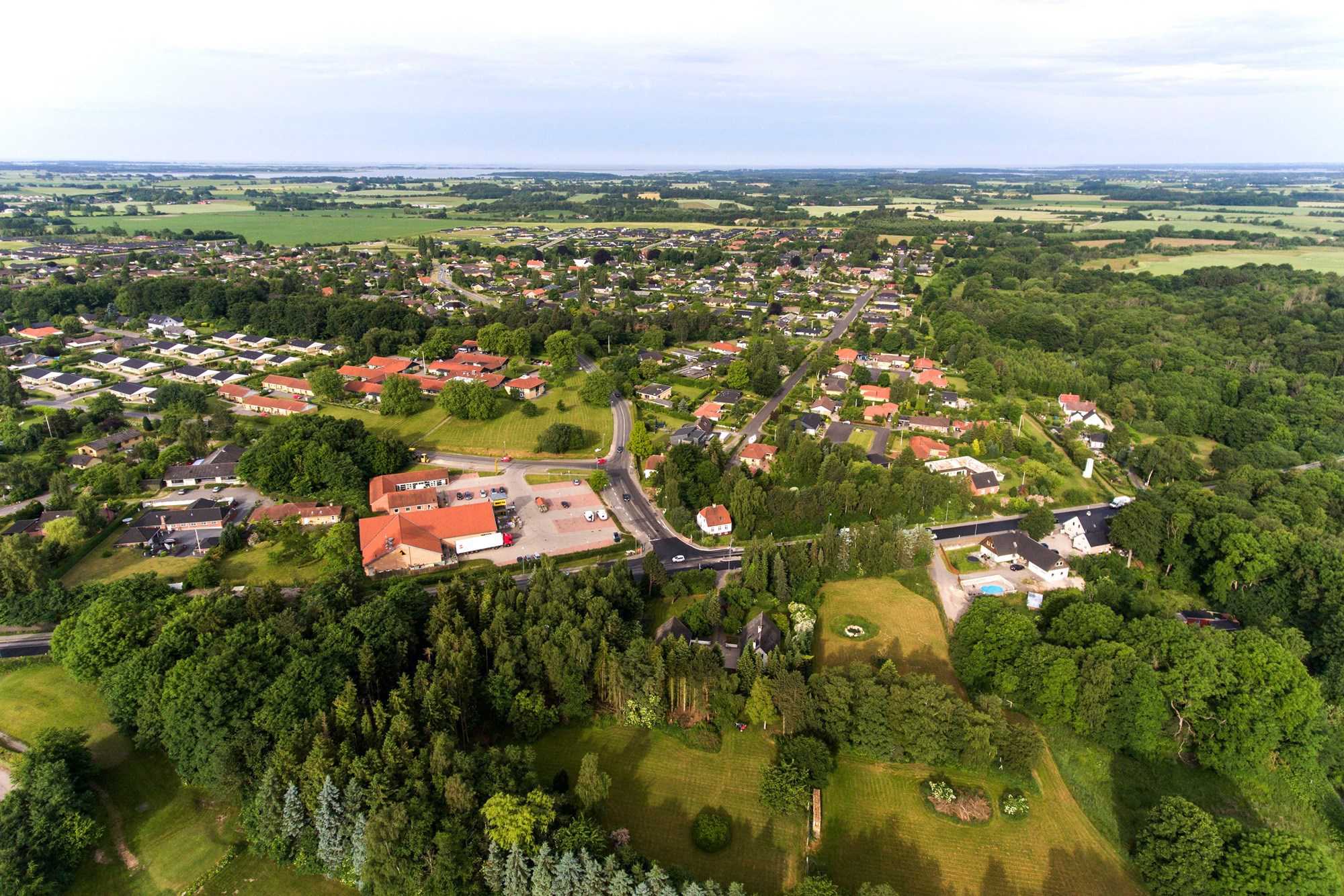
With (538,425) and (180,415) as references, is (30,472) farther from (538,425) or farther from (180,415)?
(538,425)

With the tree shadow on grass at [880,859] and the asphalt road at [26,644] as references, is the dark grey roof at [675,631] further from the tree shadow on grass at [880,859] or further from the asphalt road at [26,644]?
the asphalt road at [26,644]

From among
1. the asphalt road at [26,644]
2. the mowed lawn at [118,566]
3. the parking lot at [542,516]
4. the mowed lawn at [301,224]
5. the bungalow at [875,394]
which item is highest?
the mowed lawn at [301,224]

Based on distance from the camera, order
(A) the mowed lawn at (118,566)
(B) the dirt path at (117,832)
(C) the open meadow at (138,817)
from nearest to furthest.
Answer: (C) the open meadow at (138,817) → (B) the dirt path at (117,832) → (A) the mowed lawn at (118,566)

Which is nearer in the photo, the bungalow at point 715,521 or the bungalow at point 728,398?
the bungalow at point 715,521

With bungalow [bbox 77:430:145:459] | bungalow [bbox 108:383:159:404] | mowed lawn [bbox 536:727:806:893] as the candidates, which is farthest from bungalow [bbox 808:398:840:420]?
bungalow [bbox 108:383:159:404]

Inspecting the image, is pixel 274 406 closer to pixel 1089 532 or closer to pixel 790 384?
pixel 790 384

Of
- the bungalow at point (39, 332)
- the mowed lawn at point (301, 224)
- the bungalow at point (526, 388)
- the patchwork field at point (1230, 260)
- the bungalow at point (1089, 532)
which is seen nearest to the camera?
the bungalow at point (1089, 532)

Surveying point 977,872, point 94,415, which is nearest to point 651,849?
point 977,872

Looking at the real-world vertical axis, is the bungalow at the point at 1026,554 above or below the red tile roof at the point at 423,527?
below

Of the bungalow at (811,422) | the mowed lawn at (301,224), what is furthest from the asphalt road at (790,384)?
the mowed lawn at (301,224)
